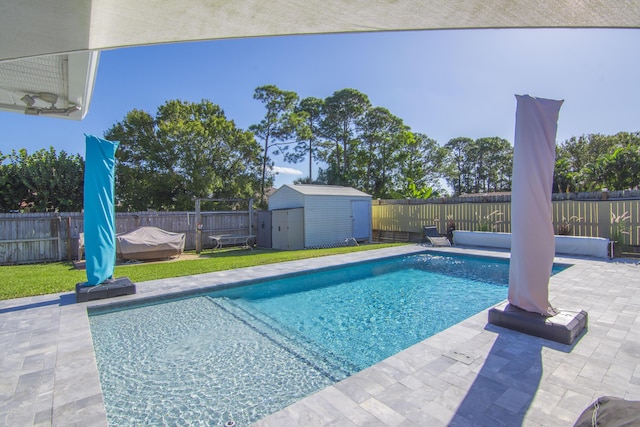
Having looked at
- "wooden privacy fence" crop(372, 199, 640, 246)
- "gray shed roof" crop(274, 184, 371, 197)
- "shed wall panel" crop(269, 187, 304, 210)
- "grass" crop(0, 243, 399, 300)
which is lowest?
"grass" crop(0, 243, 399, 300)

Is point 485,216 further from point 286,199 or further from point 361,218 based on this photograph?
point 286,199

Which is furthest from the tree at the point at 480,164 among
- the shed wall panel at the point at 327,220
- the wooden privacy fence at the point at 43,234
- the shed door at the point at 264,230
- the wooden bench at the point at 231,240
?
the wooden privacy fence at the point at 43,234

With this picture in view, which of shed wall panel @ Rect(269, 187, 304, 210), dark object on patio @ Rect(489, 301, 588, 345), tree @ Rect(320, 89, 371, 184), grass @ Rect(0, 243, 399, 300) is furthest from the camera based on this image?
tree @ Rect(320, 89, 371, 184)

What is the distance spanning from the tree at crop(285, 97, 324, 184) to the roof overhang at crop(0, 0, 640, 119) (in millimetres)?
22374

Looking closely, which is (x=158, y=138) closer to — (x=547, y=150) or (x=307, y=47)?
(x=307, y=47)

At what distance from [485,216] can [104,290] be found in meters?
12.7

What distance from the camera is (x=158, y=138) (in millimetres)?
17375

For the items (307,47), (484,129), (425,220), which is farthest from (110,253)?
(484,129)

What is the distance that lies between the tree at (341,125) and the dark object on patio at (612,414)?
74.8 ft

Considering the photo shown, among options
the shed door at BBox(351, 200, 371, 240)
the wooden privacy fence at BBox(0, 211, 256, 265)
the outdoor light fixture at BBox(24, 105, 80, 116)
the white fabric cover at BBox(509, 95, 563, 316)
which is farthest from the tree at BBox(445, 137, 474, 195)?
the outdoor light fixture at BBox(24, 105, 80, 116)

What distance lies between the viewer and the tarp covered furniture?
9883 mm

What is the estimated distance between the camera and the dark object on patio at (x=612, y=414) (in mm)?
1271

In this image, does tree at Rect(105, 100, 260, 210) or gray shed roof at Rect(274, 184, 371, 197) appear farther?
tree at Rect(105, 100, 260, 210)

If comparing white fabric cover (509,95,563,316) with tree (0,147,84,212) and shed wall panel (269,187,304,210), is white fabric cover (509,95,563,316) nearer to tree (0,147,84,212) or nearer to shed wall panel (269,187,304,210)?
shed wall panel (269,187,304,210)
